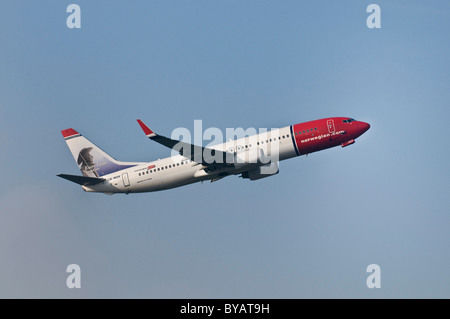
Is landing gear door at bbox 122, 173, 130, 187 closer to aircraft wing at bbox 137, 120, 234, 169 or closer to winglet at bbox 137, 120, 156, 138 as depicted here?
aircraft wing at bbox 137, 120, 234, 169

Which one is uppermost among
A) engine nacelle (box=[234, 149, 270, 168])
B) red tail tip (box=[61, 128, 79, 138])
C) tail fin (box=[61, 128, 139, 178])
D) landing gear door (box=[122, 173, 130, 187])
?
red tail tip (box=[61, 128, 79, 138])

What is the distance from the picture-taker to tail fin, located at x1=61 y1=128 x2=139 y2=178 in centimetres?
8956

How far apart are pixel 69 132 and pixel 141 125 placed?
22.3m

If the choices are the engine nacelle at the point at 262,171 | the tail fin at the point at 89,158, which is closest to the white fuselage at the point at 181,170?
the tail fin at the point at 89,158

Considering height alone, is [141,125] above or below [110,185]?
above

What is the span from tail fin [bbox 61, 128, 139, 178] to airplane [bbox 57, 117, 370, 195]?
1.72 meters

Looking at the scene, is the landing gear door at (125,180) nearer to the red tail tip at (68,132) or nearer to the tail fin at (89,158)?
the tail fin at (89,158)

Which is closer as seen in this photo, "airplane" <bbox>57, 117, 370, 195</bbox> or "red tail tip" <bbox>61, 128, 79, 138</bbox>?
"airplane" <bbox>57, 117, 370, 195</bbox>

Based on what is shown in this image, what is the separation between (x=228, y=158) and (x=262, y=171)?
6.32 meters

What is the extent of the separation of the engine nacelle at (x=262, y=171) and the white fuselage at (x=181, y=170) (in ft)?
8.94

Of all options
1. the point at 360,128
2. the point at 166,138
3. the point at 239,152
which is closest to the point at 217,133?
the point at 239,152

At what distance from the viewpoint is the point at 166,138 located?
76125mm

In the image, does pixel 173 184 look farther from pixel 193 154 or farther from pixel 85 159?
pixel 85 159

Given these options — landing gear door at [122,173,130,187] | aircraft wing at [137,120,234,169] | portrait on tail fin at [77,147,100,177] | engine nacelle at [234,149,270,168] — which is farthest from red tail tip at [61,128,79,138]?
engine nacelle at [234,149,270,168]
